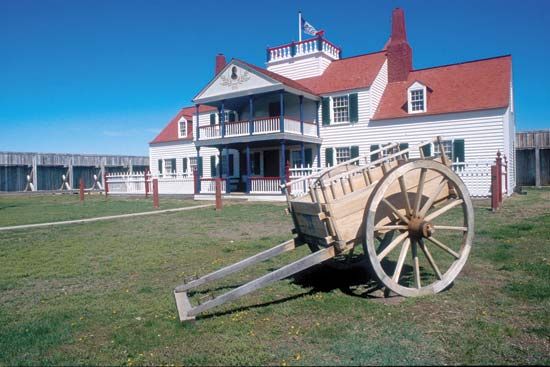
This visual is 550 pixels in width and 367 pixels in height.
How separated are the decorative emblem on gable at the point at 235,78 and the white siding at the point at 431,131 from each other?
5.33 meters

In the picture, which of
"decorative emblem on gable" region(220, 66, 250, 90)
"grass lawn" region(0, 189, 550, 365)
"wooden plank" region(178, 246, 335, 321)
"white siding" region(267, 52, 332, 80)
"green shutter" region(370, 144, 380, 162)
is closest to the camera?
"grass lawn" region(0, 189, 550, 365)

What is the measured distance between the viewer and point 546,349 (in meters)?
3.53

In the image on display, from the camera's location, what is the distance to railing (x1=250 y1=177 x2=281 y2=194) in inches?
908

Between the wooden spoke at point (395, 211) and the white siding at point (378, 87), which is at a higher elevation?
the white siding at point (378, 87)

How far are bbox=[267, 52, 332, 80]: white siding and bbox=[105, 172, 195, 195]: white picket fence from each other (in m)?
9.02

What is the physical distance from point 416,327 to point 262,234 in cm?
668

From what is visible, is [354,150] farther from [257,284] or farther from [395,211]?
[257,284]

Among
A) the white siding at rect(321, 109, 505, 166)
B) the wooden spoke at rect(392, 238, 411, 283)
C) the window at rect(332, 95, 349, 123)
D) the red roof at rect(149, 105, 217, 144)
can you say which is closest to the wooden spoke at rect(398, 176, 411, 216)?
the wooden spoke at rect(392, 238, 411, 283)

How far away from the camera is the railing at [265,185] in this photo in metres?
23.1

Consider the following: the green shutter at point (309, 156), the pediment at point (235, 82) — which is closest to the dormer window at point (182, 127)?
the pediment at point (235, 82)

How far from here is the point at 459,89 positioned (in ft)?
75.0

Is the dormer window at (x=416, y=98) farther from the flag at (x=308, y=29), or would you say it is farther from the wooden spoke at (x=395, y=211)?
the wooden spoke at (x=395, y=211)

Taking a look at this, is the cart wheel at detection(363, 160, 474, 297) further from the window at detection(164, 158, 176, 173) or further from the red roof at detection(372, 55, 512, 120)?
the window at detection(164, 158, 176, 173)

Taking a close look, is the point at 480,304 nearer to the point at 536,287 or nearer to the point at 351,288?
the point at 536,287
